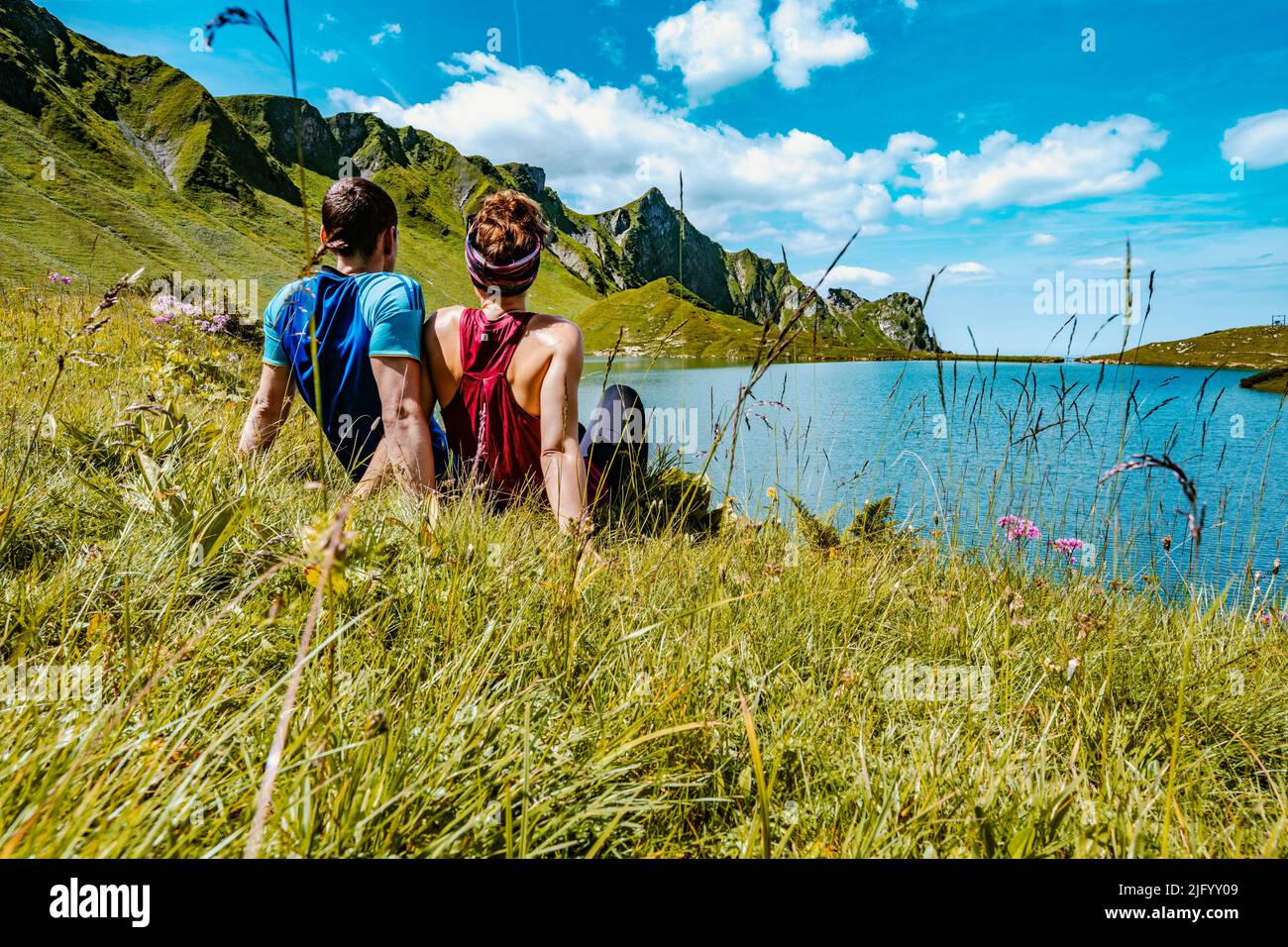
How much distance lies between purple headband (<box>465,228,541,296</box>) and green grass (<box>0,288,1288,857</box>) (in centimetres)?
158

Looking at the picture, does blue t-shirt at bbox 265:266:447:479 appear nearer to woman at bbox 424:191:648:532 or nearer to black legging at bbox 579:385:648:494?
woman at bbox 424:191:648:532

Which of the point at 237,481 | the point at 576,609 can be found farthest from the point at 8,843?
the point at 237,481

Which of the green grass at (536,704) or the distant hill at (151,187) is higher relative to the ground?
the distant hill at (151,187)

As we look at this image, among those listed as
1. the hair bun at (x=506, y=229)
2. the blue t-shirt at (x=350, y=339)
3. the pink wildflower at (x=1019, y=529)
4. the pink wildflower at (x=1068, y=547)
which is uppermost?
the hair bun at (x=506, y=229)

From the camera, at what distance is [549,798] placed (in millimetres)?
1159

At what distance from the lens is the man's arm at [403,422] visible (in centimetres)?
322

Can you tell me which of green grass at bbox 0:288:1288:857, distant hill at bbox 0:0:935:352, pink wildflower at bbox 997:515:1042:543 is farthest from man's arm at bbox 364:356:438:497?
pink wildflower at bbox 997:515:1042:543

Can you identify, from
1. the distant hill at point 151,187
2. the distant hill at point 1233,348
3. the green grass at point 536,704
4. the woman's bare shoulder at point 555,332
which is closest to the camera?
the green grass at point 536,704

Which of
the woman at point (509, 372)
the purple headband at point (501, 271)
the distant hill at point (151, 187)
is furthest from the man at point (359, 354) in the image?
the distant hill at point (151, 187)

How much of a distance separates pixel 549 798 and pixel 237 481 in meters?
2.05

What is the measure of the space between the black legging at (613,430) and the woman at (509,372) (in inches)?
0.5

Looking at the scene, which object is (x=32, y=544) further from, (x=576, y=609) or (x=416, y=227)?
(x=416, y=227)

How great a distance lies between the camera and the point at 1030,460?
5.86m

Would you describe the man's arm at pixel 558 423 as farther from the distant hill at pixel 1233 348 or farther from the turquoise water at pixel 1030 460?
the distant hill at pixel 1233 348
